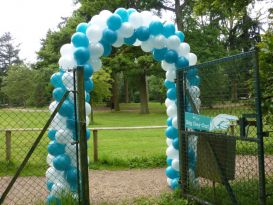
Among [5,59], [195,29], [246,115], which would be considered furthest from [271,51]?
[5,59]

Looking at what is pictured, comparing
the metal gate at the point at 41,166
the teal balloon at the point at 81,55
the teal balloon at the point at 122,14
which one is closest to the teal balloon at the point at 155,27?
the teal balloon at the point at 122,14

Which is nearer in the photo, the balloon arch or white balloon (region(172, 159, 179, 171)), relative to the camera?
the balloon arch

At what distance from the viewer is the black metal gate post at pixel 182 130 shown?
615 cm

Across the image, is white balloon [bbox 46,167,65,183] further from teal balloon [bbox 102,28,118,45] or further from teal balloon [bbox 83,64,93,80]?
teal balloon [bbox 102,28,118,45]

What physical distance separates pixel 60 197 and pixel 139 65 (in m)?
Answer: 26.7

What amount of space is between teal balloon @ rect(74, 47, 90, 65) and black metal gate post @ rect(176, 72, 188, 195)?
1493 millimetres

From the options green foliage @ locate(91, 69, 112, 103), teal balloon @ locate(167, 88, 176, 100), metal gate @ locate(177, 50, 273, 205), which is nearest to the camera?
metal gate @ locate(177, 50, 273, 205)

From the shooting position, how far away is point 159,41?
683cm

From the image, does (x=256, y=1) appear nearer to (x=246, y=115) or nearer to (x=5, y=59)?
(x=246, y=115)

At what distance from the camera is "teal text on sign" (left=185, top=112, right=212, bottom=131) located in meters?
5.35

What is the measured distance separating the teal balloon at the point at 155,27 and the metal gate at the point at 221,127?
40.0 inches

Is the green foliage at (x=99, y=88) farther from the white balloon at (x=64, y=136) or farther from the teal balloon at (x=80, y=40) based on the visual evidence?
the white balloon at (x=64, y=136)

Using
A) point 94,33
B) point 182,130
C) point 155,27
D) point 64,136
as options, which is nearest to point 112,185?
point 64,136

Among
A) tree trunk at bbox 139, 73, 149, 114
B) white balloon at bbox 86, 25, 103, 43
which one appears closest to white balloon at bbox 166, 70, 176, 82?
white balloon at bbox 86, 25, 103, 43
